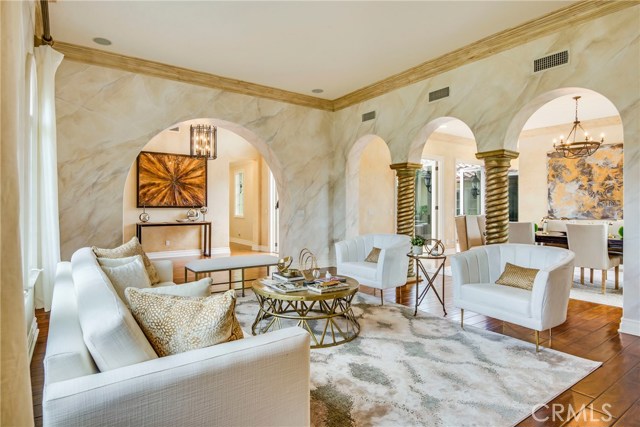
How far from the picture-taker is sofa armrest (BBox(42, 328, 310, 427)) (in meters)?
1.16

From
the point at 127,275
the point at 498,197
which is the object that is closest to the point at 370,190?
the point at 498,197

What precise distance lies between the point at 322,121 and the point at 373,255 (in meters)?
3.15

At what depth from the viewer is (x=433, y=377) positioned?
8.32ft

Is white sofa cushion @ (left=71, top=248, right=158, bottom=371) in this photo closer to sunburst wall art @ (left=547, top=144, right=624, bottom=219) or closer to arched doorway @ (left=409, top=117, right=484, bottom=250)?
arched doorway @ (left=409, top=117, right=484, bottom=250)

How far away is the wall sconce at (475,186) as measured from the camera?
989 cm

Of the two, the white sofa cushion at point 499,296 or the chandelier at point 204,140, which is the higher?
the chandelier at point 204,140

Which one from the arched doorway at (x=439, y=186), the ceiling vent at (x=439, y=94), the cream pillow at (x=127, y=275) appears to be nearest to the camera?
the cream pillow at (x=127, y=275)

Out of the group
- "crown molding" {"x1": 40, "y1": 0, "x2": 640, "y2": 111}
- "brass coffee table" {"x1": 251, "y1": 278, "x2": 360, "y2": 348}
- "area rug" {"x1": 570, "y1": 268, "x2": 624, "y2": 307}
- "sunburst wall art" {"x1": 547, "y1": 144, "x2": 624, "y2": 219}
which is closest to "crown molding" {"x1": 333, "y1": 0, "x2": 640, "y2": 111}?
"crown molding" {"x1": 40, "y1": 0, "x2": 640, "y2": 111}

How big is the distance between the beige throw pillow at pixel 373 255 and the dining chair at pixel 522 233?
2594mm

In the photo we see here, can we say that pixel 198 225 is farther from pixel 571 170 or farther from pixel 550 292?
pixel 571 170

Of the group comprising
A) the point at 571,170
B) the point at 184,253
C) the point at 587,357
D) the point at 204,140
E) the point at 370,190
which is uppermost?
the point at 204,140

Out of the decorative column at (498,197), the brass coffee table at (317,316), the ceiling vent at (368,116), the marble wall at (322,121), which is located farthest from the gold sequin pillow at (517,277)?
the ceiling vent at (368,116)

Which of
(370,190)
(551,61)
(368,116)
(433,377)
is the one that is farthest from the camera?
(370,190)

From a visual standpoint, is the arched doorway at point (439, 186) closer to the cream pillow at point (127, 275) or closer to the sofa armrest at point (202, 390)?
the cream pillow at point (127, 275)
